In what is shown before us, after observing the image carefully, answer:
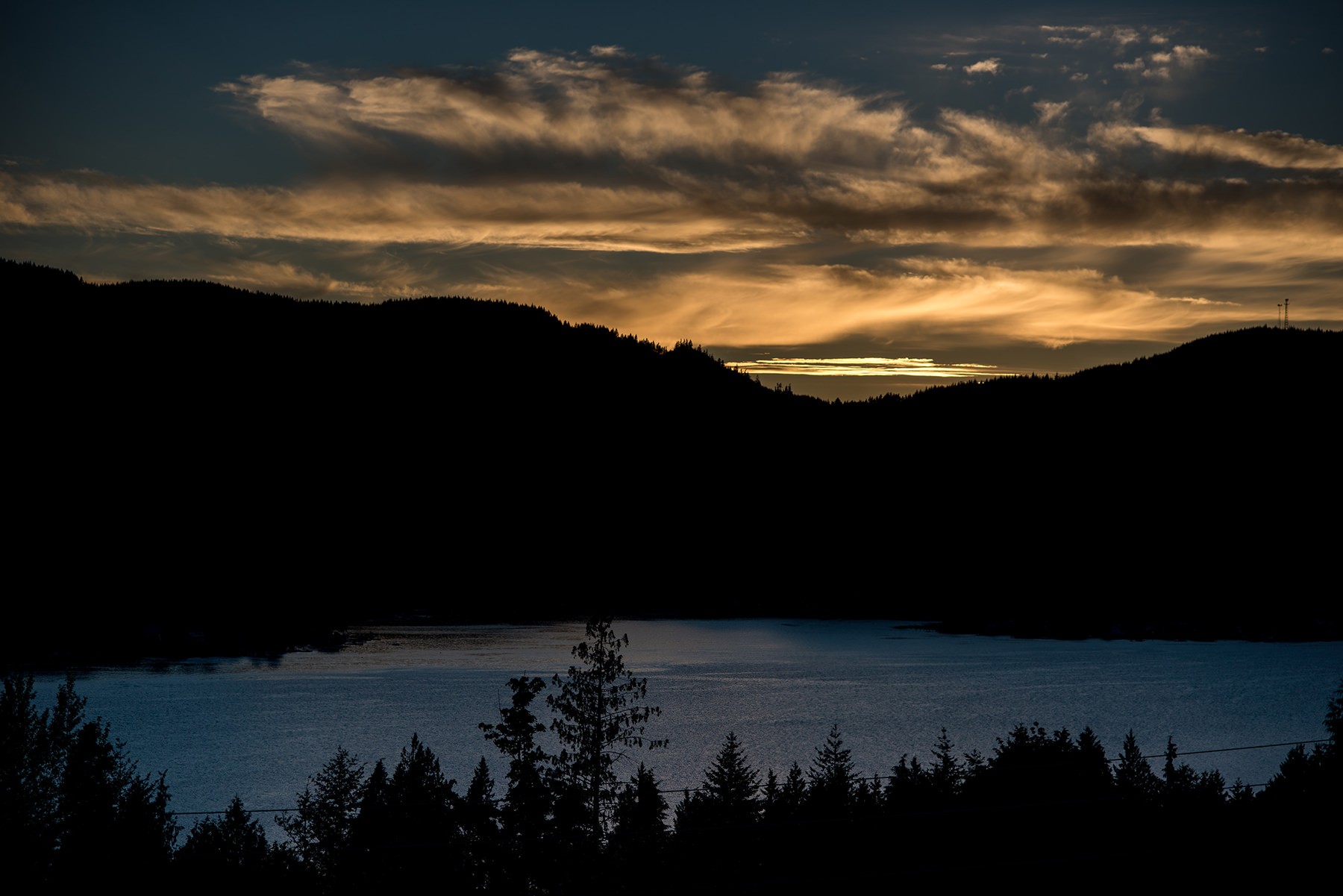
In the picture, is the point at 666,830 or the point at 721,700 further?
the point at 721,700

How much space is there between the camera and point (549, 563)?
199 metres

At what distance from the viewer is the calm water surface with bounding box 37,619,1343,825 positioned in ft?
205

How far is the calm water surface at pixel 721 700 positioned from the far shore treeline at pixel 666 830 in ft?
73.4

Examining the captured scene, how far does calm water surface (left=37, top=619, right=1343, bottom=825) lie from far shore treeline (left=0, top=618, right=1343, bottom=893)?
2238cm

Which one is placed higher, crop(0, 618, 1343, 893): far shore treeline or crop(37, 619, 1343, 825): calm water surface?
crop(0, 618, 1343, 893): far shore treeline

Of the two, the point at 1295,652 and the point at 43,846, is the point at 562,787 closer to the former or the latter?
the point at 43,846

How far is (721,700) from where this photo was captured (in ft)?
269

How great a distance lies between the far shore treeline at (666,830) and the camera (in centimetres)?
2497

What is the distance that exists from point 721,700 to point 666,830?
56.9 meters

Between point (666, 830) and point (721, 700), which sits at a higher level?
point (666, 830)

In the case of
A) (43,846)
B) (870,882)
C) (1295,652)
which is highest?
(43,846)

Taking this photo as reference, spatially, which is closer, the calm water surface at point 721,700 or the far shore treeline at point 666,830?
the far shore treeline at point 666,830

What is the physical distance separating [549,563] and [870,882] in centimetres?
17567

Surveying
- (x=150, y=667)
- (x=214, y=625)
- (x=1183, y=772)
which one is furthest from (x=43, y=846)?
(x=214, y=625)
